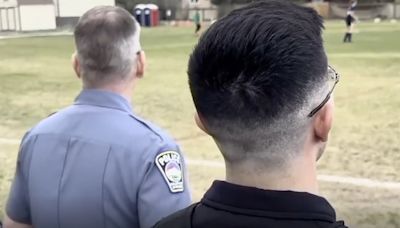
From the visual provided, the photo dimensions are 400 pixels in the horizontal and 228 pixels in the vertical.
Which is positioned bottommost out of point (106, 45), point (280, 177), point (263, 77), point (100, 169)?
point (100, 169)

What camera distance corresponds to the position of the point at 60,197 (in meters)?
2.53

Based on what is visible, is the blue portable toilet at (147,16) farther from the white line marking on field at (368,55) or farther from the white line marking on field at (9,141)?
the white line marking on field at (9,141)

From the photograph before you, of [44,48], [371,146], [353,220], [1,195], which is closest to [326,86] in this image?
[353,220]

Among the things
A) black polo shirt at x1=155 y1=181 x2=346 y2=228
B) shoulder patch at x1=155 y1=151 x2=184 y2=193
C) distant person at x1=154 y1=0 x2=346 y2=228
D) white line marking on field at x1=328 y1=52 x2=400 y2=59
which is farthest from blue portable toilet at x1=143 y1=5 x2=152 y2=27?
black polo shirt at x1=155 y1=181 x2=346 y2=228

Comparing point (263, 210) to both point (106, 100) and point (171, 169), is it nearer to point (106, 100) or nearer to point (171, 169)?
point (171, 169)

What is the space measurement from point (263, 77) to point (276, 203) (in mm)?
259

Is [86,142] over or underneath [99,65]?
underneath

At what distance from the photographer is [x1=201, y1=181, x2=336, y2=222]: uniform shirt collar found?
1438 mm

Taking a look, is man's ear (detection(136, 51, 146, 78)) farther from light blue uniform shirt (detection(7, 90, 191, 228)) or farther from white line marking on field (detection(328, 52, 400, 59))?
white line marking on field (detection(328, 52, 400, 59))

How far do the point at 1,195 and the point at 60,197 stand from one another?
4.78 meters

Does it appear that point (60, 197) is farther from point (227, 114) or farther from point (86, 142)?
point (227, 114)

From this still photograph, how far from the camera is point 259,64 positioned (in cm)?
146

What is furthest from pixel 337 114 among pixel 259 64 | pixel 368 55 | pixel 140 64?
pixel 368 55

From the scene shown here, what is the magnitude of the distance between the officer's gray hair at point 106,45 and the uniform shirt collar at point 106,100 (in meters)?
0.04
